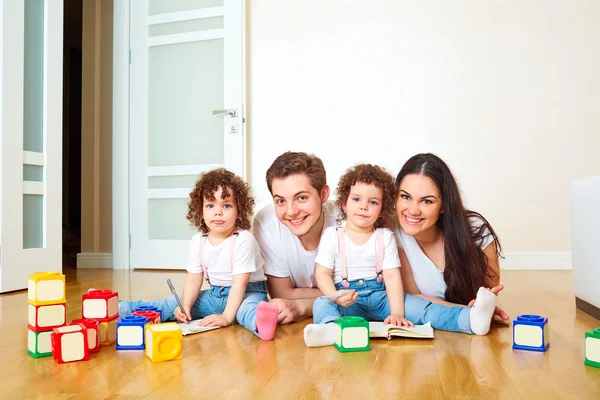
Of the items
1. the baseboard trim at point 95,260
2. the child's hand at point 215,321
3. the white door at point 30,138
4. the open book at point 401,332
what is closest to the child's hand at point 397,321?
the open book at point 401,332

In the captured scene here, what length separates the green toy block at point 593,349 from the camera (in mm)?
1353

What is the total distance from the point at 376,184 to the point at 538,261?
237cm

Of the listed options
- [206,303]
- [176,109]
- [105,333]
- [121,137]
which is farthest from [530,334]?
[121,137]

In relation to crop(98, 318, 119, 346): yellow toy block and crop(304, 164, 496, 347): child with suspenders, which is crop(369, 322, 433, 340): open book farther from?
crop(98, 318, 119, 346): yellow toy block

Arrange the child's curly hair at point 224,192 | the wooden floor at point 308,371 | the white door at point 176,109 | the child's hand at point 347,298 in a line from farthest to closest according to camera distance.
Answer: the white door at point 176,109, the child's curly hair at point 224,192, the child's hand at point 347,298, the wooden floor at point 308,371

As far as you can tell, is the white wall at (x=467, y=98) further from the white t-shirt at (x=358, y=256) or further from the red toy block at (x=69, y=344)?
the red toy block at (x=69, y=344)

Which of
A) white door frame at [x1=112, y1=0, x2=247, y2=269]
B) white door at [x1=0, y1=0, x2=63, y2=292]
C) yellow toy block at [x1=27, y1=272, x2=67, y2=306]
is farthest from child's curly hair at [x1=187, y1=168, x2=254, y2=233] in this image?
white door frame at [x1=112, y1=0, x2=247, y2=269]

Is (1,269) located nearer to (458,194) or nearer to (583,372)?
(458,194)

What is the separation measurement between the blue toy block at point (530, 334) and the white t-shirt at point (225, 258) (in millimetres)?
821

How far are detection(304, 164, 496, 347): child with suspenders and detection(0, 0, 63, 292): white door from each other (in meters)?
1.81

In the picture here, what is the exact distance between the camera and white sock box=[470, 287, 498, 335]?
5.34 feet

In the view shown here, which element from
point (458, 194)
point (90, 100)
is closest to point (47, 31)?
point (90, 100)

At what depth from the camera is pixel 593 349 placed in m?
1.37

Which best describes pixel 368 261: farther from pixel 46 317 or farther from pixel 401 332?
pixel 46 317
